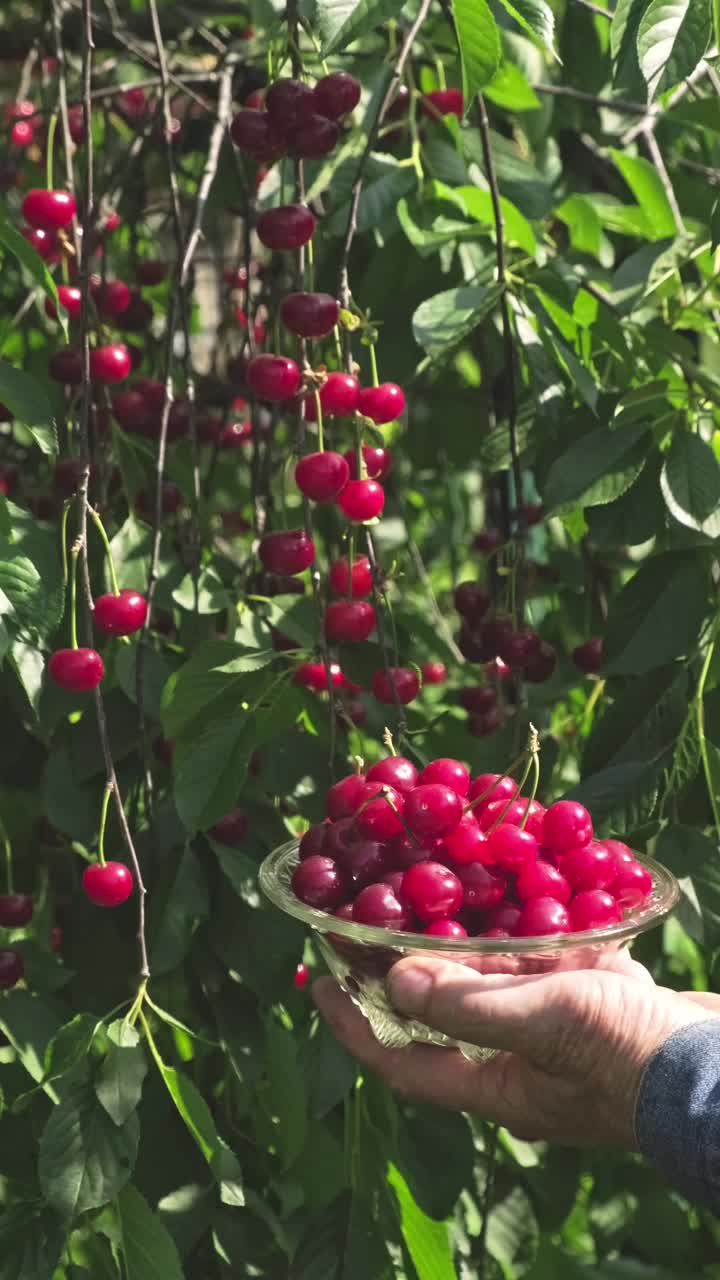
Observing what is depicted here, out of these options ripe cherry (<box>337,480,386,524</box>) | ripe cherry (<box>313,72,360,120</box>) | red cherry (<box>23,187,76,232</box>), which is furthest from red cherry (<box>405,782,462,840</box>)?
red cherry (<box>23,187,76,232</box>)

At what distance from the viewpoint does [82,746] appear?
1529mm

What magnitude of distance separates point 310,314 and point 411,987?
646 mm

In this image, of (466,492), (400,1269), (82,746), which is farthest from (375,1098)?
(466,492)

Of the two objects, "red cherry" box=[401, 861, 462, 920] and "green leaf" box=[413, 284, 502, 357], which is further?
"green leaf" box=[413, 284, 502, 357]

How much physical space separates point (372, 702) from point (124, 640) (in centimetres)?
37

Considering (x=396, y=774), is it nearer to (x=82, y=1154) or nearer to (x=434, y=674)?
(x=82, y=1154)

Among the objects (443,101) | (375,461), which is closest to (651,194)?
(443,101)

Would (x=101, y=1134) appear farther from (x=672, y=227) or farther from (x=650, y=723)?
(x=672, y=227)

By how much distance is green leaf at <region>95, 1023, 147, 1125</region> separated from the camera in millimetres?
1240

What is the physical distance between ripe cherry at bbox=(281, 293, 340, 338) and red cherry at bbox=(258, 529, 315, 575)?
195 millimetres

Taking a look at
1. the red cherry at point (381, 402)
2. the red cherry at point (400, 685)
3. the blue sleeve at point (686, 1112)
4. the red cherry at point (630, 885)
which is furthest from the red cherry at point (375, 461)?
the blue sleeve at point (686, 1112)

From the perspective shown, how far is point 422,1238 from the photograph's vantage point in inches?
58.6

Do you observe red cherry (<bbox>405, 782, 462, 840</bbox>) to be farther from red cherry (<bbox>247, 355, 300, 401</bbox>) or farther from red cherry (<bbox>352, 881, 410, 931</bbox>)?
red cherry (<bbox>247, 355, 300, 401</bbox>)

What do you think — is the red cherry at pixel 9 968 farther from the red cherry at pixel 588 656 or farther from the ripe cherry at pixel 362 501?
the red cherry at pixel 588 656
